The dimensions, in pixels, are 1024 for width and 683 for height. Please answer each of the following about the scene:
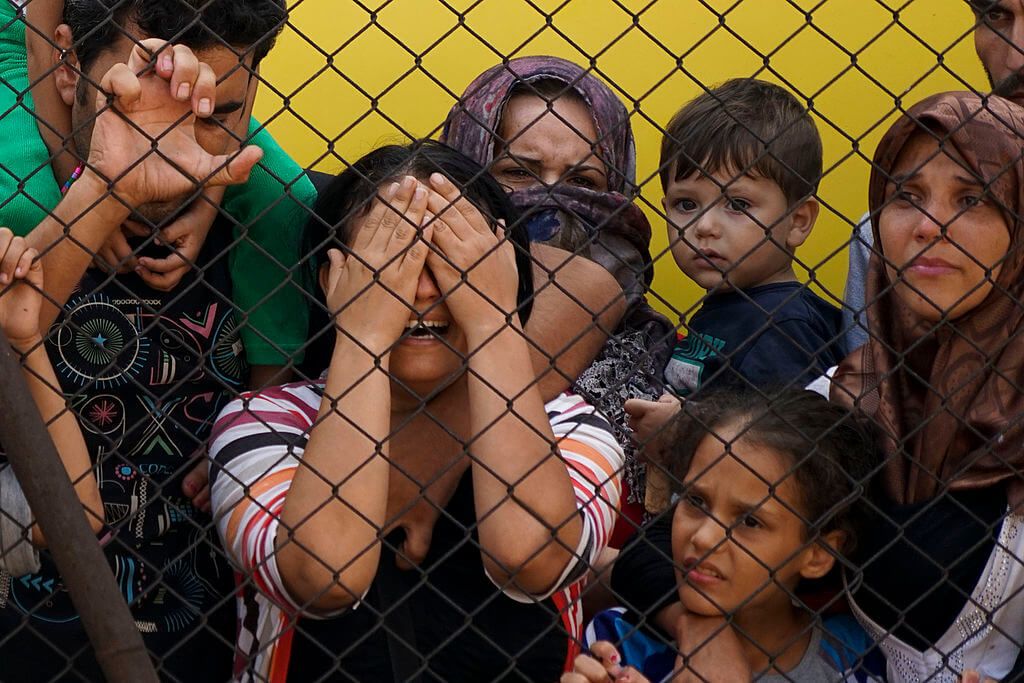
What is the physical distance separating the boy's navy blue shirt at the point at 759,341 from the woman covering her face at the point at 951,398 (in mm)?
322

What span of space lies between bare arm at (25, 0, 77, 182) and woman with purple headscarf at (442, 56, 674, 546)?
2.59ft

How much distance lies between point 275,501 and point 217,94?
67cm

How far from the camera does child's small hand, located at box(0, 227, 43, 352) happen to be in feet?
6.54

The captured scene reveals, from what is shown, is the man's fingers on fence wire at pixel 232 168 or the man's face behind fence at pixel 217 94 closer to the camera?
the man's fingers on fence wire at pixel 232 168

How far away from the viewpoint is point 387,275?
2.09m

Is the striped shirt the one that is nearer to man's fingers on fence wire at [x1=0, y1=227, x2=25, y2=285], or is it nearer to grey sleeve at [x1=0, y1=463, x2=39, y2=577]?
grey sleeve at [x1=0, y1=463, x2=39, y2=577]

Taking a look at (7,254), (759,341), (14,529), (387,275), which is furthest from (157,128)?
(759,341)

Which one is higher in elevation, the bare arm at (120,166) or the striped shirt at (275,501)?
the bare arm at (120,166)

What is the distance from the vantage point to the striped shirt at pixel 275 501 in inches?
81.6

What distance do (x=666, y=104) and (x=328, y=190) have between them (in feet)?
6.01

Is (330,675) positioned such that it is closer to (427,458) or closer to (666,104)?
(427,458)

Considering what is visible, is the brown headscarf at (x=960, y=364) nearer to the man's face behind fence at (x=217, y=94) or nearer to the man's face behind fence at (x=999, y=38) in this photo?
the man's face behind fence at (x=999, y=38)

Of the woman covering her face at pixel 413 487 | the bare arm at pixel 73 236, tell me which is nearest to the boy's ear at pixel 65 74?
the bare arm at pixel 73 236

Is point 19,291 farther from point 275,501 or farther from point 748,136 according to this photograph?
point 748,136
